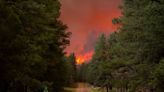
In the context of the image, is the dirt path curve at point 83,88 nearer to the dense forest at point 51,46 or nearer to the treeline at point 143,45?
the dense forest at point 51,46

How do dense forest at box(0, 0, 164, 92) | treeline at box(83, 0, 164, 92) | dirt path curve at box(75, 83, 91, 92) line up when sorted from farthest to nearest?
dirt path curve at box(75, 83, 91, 92) → treeline at box(83, 0, 164, 92) → dense forest at box(0, 0, 164, 92)

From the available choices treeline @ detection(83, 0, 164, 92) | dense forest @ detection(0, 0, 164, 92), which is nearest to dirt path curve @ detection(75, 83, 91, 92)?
dense forest @ detection(0, 0, 164, 92)

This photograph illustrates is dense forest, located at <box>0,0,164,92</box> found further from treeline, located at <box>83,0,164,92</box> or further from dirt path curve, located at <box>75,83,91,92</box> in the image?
dirt path curve, located at <box>75,83,91,92</box>

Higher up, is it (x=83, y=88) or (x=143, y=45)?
(x=83, y=88)

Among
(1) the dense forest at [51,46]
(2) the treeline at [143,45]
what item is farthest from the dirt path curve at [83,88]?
(2) the treeline at [143,45]

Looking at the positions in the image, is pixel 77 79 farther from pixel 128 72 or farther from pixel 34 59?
Answer: pixel 34 59

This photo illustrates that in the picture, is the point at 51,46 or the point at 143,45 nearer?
the point at 143,45

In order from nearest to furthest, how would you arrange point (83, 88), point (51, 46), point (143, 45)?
point (143, 45)
point (51, 46)
point (83, 88)

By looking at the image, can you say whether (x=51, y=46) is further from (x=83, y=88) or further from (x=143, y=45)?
(x=83, y=88)

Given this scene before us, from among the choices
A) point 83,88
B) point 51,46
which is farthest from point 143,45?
point 83,88

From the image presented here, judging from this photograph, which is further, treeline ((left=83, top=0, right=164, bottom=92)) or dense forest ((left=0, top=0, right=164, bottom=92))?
treeline ((left=83, top=0, right=164, bottom=92))

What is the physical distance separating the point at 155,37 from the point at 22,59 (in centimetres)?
1094

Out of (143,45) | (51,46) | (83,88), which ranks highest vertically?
(83,88)

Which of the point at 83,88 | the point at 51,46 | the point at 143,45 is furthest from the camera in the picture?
the point at 83,88
